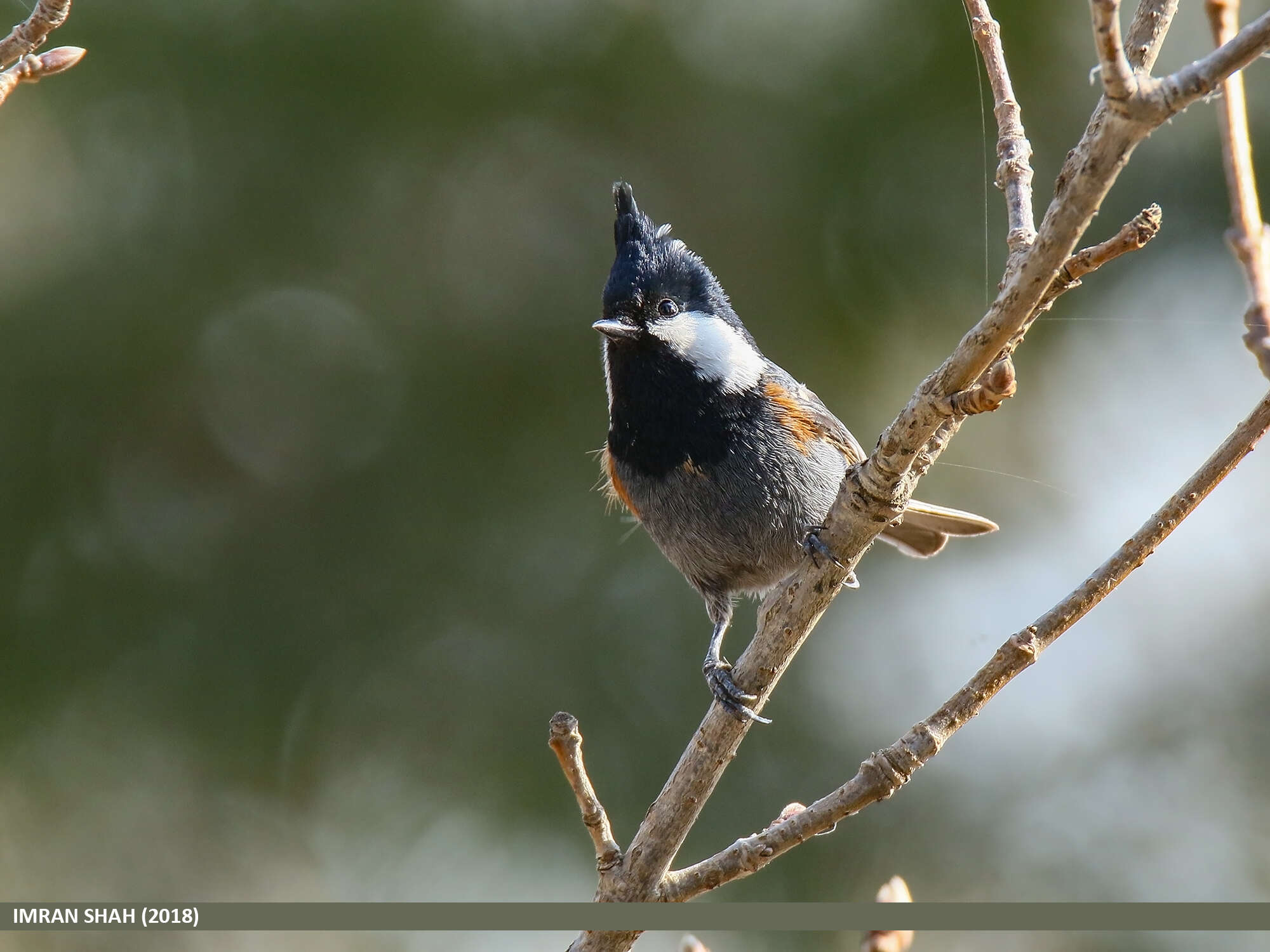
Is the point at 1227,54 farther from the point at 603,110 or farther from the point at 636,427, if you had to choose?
the point at 603,110

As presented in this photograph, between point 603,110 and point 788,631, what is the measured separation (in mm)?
4641

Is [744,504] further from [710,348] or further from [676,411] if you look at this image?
[710,348]

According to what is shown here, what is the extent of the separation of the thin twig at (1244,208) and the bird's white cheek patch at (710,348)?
6.84ft

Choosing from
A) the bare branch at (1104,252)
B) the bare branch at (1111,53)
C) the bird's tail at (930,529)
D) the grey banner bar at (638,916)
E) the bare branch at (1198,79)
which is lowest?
the grey banner bar at (638,916)

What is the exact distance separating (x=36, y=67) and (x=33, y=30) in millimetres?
62

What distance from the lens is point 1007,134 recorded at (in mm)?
2414

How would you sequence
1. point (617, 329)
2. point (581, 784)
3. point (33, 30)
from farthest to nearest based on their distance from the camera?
point (617, 329) < point (581, 784) < point (33, 30)

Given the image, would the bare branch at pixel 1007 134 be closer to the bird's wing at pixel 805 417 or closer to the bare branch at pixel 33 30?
the bird's wing at pixel 805 417

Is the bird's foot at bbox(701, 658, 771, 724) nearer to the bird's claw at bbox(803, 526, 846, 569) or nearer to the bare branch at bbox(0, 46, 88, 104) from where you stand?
the bird's claw at bbox(803, 526, 846, 569)

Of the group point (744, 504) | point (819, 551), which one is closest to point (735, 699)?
point (819, 551)

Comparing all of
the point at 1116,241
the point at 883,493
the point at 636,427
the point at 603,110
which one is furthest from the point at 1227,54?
the point at 603,110

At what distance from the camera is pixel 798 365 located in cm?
585

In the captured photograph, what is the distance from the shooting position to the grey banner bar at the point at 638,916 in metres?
1.85

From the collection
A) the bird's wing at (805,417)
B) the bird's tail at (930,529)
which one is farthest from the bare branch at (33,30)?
the bird's tail at (930,529)
